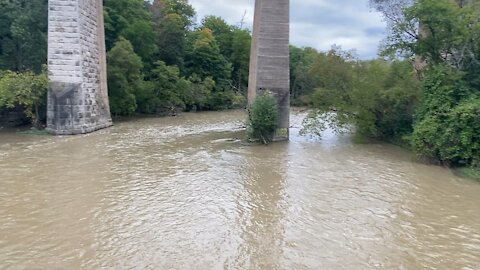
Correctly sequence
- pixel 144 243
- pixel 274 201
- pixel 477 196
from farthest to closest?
pixel 477 196 → pixel 274 201 → pixel 144 243

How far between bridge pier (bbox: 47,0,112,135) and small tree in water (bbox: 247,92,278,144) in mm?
6886

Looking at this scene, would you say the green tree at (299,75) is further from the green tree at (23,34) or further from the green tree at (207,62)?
the green tree at (23,34)

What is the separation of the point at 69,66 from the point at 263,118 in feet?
25.9

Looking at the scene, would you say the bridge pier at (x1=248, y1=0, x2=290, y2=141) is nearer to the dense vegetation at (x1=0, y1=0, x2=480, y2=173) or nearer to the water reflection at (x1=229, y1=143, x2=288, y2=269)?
the dense vegetation at (x1=0, y1=0, x2=480, y2=173)

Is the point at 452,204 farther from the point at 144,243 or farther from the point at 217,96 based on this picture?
the point at 217,96

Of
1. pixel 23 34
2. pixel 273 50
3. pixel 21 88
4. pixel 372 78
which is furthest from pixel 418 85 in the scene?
pixel 23 34

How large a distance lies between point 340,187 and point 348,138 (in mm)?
Result: 9337

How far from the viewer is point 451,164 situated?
38.2 feet

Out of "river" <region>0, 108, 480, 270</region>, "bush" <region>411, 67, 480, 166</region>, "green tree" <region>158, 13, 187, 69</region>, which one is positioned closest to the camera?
"river" <region>0, 108, 480, 270</region>

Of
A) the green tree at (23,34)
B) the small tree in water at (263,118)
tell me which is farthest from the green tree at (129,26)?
the small tree in water at (263,118)

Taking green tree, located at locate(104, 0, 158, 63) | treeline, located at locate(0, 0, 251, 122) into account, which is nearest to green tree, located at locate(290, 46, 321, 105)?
treeline, located at locate(0, 0, 251, 122)

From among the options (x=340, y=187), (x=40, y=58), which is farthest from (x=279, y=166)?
(x=40, y=58)

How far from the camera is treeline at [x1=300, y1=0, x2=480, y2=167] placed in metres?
11.3

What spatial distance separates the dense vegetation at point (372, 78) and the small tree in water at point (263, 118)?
2.53m
